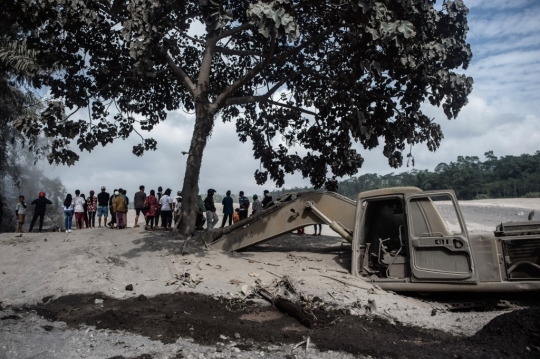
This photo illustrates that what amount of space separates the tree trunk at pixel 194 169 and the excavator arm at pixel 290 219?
127cm

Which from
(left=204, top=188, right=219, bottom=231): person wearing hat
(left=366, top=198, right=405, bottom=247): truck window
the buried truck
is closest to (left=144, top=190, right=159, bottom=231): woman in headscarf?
(left=204, top=188, right=219, bottom=231): person wearing hat

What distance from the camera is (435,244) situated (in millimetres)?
7297

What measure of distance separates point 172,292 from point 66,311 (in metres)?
1.76

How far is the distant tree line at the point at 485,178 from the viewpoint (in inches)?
1677

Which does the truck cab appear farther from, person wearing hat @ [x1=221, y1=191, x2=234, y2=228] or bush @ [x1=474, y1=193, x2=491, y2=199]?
bush @ [x1=474, y1=193, x2=491, y2=199]

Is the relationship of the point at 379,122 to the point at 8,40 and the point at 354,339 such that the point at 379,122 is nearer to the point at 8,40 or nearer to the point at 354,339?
the point at 354,339

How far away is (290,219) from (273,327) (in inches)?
156

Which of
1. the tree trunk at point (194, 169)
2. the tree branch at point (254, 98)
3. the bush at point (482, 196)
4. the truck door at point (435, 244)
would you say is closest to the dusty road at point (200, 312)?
the truck door at point (435, 244)

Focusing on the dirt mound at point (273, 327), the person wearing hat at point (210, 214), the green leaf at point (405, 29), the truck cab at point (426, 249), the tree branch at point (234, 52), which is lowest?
the dirt mound at point (273, 327)

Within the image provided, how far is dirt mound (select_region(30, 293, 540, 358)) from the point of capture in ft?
17.4

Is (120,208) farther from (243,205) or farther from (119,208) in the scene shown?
(243,205)

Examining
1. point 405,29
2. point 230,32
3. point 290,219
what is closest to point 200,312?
point 290,219

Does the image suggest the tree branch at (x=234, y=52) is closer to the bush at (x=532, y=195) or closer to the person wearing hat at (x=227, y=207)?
the person wearing hat at (x=227, y=207)

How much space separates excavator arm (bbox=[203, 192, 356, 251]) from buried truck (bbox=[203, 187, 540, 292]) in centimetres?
12
